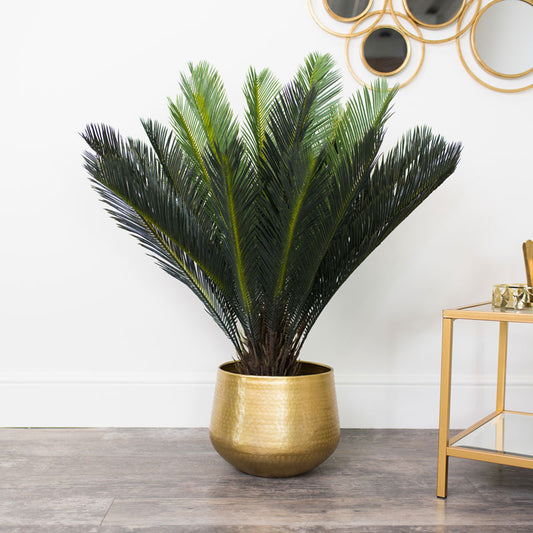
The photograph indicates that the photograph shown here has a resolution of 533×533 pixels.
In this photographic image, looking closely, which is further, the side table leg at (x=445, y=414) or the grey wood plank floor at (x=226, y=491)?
the side table leg at (x=445, y=414)

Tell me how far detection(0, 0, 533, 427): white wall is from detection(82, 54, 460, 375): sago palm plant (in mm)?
495

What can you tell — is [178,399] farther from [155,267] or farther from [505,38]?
[505,38]

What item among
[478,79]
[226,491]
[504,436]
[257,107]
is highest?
[478,79]

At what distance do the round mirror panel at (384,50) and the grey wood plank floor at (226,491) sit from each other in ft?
4.48

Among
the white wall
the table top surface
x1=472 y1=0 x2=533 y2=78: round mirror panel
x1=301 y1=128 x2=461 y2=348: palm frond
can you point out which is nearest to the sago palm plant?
x1=301 y1=128 x2=461 y2=348: palm frond

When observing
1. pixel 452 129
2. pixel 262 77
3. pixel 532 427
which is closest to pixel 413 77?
pixel 452 129

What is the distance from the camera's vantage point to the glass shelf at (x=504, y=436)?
61.9 inches

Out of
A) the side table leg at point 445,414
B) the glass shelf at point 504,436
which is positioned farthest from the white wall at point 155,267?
the side table leg at point 445,414

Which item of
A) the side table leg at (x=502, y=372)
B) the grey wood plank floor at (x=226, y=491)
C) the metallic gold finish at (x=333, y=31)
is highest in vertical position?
the metallic gold finish at (x=333, y=31)

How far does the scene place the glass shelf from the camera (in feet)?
5.16

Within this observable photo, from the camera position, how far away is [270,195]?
1.64 meters

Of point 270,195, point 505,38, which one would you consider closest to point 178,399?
point 270,195

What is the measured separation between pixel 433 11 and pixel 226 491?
182 cm

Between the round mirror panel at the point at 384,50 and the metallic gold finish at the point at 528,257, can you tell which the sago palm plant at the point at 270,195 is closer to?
the metallic gold finish at the point at 528,257
